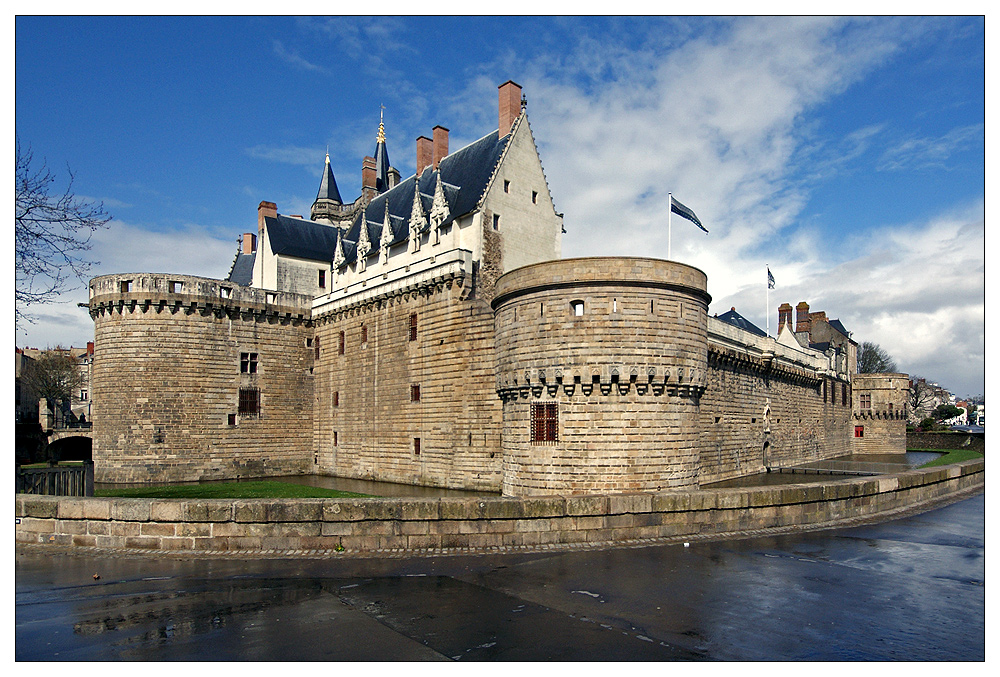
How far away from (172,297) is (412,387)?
1303cm

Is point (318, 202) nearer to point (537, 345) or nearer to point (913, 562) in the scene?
point (537, 345)

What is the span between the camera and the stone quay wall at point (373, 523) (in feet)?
37.4

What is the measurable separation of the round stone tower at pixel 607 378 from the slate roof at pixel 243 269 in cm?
2836

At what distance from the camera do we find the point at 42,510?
476 inches

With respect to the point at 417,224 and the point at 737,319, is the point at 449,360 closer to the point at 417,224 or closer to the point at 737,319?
the point at 417,224

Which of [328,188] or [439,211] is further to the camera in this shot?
[328,188]

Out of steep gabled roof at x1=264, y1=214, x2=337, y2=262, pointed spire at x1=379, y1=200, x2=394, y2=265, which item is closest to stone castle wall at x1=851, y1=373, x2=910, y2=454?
pointed spire at x1=379, y1=200, x2=394, y2=265

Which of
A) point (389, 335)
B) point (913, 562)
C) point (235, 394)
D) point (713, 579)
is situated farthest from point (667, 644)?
point (235, 394)

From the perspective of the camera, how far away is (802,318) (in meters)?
59.3

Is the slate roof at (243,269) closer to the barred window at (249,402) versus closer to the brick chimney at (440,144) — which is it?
the barred window at (249,402)

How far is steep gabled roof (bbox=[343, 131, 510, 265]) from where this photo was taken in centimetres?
2947

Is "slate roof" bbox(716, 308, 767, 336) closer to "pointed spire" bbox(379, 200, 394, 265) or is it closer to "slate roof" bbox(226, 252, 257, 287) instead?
"pointed spire" bbox(379, 200, 394, 265)

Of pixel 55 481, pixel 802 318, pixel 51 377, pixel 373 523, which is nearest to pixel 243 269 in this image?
pixel 51 377

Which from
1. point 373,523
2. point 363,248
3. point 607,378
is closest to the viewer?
point 373,523
